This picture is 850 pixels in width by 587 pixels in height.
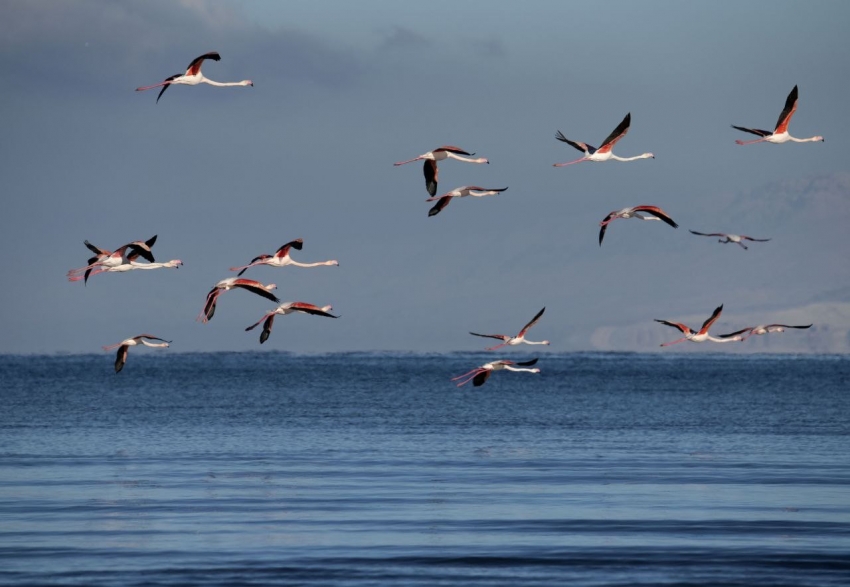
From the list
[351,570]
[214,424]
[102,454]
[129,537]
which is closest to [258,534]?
[129,537]

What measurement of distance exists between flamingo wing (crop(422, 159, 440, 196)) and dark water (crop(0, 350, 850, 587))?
649 cm

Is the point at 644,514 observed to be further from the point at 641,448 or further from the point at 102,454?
the point at 102,454

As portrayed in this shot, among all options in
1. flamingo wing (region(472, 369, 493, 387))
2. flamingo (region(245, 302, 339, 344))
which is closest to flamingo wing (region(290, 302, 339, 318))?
flamingo (region(245, 302, 339, 344))

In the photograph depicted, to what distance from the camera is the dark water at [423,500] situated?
74.3 feet

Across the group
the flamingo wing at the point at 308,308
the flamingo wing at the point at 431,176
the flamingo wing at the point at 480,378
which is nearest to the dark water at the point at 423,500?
the flamingo wing at the point at 480,378

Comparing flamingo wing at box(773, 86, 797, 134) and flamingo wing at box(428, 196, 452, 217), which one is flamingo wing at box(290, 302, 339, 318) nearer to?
flamingo wing at box(428, 196, 452, 217)

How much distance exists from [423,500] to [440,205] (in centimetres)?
661

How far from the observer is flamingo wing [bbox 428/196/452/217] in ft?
87.1

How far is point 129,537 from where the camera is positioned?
2536 centimetres

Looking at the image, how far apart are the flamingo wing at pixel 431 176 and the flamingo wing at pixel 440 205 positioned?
251mm

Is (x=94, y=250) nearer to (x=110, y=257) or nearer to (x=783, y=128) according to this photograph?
(x=110, y=257)

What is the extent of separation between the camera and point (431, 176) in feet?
91.5

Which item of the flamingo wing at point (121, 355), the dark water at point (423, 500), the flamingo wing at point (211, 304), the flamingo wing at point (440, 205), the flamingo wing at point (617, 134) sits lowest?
the dark water at point (423, 500)

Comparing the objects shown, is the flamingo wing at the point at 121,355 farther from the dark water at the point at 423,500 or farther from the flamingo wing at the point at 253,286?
the flamingo wing at the point at 253,286
